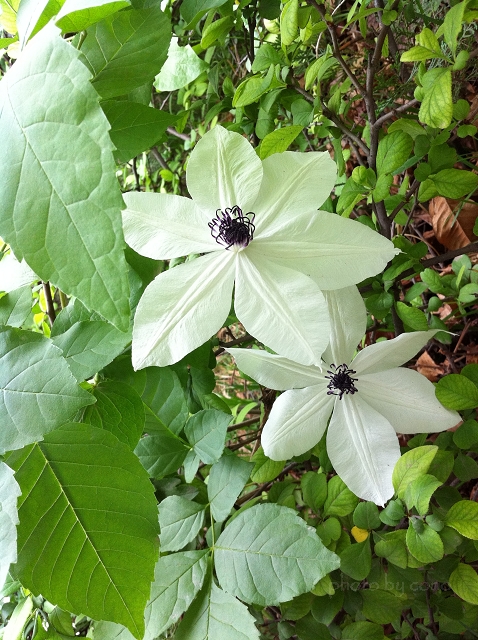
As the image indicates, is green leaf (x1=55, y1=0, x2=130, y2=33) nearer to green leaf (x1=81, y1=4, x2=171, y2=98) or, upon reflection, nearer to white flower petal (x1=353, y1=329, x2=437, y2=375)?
green leaf (x1=81, y1=4, x2=171, y2=98)

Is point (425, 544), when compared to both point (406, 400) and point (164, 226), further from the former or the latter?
point (164, 226)

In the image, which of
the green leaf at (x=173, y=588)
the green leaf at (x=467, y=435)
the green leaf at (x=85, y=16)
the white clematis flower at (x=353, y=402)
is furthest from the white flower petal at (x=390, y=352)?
the green leaf at (x=85, y=16)

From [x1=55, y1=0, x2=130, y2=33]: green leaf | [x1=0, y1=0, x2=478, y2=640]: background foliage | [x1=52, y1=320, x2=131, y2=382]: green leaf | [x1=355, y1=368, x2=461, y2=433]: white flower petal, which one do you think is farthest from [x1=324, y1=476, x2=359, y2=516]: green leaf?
[x1=55, y1=0, x2=130, y2=33]: green leaf

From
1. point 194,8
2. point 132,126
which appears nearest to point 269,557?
point 132,126

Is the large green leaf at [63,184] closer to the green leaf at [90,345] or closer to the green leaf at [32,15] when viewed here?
the green leaf at [32,15]

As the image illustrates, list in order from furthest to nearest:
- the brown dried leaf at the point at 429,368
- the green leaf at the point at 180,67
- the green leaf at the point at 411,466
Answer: the brown dried leaf at the point at 429,368 → the green leaf at the point at 180,67 → the green leaf at the point at 411,466

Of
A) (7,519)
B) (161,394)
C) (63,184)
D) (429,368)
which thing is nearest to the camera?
(63,184)
